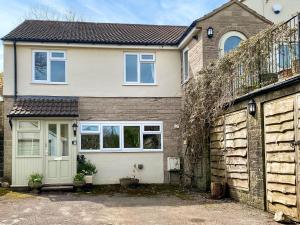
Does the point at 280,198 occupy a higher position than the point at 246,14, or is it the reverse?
the point at 246,14

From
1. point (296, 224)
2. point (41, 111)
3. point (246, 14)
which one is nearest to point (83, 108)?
point (41, 111)

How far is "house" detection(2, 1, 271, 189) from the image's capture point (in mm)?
16438

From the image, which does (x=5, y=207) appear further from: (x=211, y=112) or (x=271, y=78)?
(x=271, y=78)

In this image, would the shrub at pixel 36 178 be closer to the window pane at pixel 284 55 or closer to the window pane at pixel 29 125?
the window pane at pixel 29 125

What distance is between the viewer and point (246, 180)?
1159 centimetres

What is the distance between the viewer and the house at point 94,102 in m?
16.4

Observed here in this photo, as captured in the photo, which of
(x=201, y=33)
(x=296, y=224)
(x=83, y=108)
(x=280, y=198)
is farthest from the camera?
(x=83, y=108)

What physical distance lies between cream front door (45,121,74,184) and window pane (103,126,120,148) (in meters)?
1.47

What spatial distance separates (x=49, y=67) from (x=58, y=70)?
39cm

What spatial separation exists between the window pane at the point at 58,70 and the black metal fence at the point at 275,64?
8.05 metres

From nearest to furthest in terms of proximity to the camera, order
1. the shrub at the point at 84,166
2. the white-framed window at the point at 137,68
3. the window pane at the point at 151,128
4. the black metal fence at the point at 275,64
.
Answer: the black metal fence at the point at 275,64 → the shrub at the point at 84,166 → the window pane at the point at 151,128 → the white-framed window at the point at 137,68

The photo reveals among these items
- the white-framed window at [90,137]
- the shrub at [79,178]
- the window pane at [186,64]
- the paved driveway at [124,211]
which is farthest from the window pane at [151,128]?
the paved driveway at [124,211]

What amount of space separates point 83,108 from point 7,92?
10.1 feet

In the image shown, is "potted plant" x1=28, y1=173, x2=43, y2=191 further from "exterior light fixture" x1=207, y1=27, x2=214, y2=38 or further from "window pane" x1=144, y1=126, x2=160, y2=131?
"exterior light fixture" x1=207, y1=27, x2=214, y2=38
